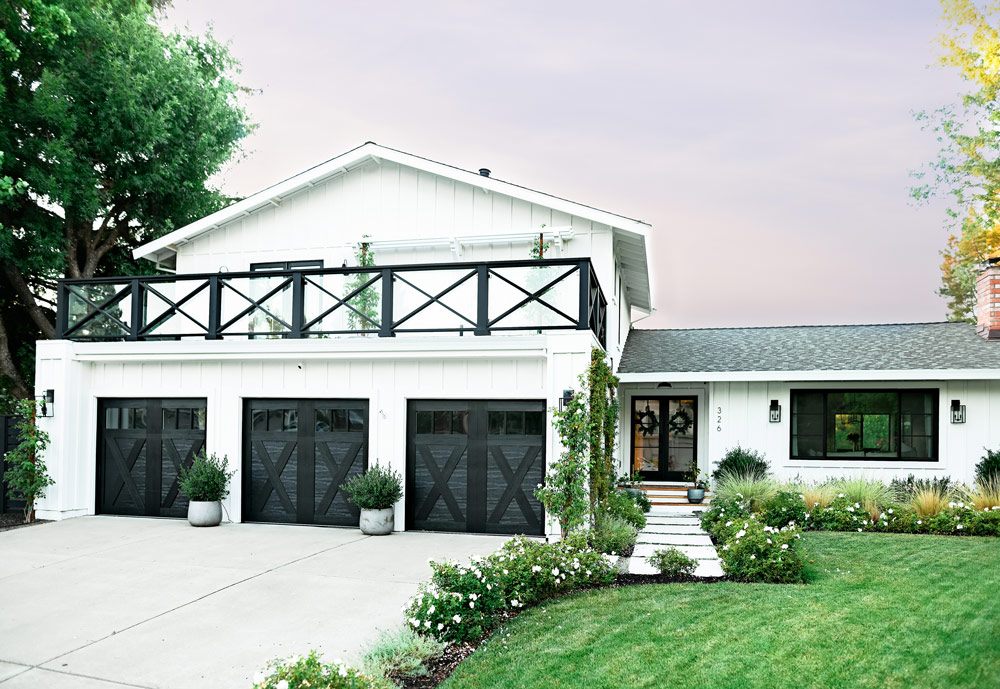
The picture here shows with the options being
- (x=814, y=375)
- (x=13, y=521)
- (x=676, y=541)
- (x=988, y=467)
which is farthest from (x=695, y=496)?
(x=13, y=521)

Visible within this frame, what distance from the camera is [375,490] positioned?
9945 millimetres

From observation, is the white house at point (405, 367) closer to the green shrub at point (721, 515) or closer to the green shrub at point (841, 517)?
the green shrub at point (721, 515)

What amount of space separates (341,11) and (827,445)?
13873 mm

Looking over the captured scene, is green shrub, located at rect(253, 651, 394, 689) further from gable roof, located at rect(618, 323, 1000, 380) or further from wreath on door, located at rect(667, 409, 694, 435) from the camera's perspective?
wreath on door, located at rect(667, 409, 694, 435)

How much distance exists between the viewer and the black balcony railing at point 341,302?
9992mm

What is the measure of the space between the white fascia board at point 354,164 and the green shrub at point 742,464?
508 cm

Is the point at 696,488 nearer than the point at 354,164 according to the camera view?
No

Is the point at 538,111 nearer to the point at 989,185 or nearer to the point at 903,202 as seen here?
the point at 903,202

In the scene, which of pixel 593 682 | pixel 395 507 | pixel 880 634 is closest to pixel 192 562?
pixel 395 507

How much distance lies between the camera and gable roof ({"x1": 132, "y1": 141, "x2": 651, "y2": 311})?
11.5 meters

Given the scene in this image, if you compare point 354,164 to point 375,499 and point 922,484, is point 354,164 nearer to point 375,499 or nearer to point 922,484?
point 375,499

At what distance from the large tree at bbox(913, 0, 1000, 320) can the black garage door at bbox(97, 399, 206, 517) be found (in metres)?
16.6

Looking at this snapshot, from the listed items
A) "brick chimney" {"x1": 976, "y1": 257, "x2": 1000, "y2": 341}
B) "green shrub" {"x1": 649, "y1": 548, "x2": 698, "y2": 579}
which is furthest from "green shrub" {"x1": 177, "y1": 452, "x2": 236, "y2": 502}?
"brick chimney" {"x1": 976, "y1": 257, "x2": 1000, "y2": 341}

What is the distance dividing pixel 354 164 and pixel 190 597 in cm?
818
